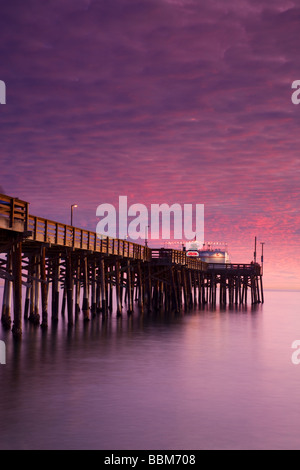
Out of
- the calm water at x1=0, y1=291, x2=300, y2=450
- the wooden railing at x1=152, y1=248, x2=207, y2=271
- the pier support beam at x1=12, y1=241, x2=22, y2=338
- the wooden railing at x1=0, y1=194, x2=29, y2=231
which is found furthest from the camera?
the wooden railing at x1=152, y1=248, x2=207, y2=271

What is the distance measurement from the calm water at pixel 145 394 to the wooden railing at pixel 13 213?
203 inches

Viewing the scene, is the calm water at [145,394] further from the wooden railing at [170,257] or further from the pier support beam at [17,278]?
the wooden railing at [170,257]

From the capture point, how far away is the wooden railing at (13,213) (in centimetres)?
2405

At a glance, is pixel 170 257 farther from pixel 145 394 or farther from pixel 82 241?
pixel 145 394

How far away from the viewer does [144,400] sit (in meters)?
15.1

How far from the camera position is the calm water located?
11.6m

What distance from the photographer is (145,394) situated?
16.0 meters

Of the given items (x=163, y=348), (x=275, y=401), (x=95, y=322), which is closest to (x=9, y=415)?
(x=275, y=401)

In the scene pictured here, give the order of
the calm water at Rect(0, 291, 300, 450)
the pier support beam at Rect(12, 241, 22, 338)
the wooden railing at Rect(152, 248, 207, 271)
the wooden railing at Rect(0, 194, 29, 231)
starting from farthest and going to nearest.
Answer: the wooden railing at Rect(152, 248, 207, 271), the pier support beam at Rect(12, 241, 22, 338), the wooden railing at Rect(0, 194, 29, 231), the calm water at Rect(0, 291, 300, 450)

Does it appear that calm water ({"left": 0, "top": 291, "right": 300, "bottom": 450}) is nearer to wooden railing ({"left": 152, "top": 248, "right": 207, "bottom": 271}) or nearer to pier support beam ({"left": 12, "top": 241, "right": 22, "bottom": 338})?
pier support beam ({"left": 12, "top": 241, "right": 22, "bottom": 338})

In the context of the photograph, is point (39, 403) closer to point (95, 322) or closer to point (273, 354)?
point (273, 354)

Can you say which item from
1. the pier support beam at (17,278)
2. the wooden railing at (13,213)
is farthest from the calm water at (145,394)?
the wooden railing at (13,213)

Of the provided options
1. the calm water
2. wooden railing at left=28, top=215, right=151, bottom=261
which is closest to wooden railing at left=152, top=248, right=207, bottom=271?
wooden railing at left=28, top=215, right=151, bottom=261

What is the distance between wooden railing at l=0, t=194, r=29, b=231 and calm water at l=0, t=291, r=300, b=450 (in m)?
5.15
